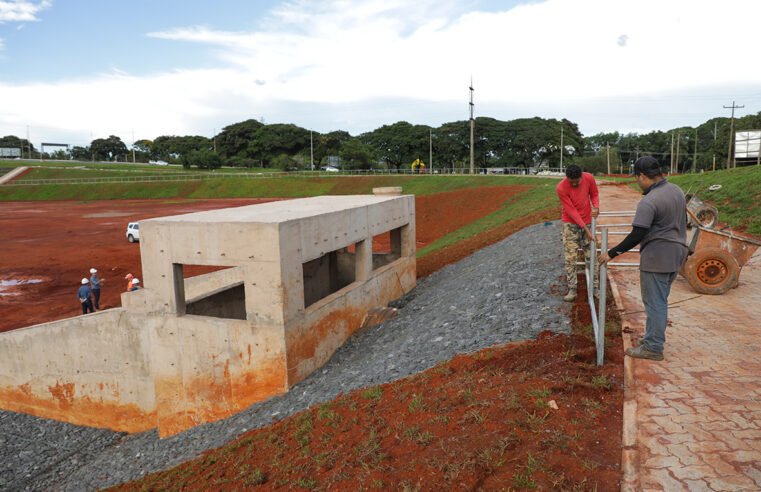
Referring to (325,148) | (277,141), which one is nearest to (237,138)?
(277,141)

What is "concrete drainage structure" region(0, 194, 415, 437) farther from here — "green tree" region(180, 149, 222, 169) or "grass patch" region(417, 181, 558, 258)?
"green tree" region(180, 149, 222, 169)

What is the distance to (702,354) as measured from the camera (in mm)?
5797

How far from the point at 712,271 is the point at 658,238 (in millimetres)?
3556

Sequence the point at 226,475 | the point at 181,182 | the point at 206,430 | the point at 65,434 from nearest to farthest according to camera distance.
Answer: the point at 226,475 → the point at 206,430 → the point at 65,434 → the point at 181,182

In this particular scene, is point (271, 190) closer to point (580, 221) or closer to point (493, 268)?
point (493, 268)

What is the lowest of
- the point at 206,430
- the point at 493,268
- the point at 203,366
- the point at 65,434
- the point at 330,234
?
the point at 65,434

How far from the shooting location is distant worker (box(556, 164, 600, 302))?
763 cm

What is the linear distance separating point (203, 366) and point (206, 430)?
3.94ft

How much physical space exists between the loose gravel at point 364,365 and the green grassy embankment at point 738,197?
5998 millimetres

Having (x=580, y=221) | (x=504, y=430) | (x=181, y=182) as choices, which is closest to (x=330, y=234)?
(x=580, y=221)

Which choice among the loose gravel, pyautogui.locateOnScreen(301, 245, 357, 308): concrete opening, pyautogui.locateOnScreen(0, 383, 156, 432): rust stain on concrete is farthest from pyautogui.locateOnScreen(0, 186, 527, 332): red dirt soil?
the loose gravel

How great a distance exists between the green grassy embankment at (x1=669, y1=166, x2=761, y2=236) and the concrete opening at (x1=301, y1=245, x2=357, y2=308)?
1033cm

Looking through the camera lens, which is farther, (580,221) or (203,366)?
(203,366)

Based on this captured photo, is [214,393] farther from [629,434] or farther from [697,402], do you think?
[697,402]
